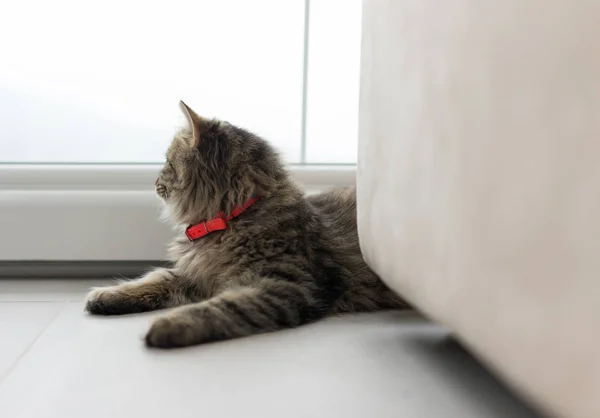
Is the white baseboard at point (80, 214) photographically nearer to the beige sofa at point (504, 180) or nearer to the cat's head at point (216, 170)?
the cat's head at point (216, 170)

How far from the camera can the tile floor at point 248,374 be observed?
919 mm

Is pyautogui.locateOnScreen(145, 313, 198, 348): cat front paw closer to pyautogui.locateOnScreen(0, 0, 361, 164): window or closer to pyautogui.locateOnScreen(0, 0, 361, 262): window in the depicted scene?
pyautogui.locateOnScreen(0, 0, 361, 262): window

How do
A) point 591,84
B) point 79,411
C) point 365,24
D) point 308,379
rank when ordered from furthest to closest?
point 365,24
point 308,379
point 79,411
point 591,84

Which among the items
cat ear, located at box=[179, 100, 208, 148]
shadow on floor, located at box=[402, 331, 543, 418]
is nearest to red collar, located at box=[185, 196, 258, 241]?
cat ear, located at box=[179, 100, 208, 148]

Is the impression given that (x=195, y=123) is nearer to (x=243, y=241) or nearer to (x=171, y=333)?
(x=243, y=241)

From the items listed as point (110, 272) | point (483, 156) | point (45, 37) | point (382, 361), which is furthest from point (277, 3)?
point (483, 156)

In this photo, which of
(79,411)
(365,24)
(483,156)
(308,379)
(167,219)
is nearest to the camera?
(483,156)

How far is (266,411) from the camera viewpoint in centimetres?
91

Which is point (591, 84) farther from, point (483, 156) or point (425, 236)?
point (425, 236)

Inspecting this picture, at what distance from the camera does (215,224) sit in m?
1.52

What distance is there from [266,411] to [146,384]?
0.72 feet

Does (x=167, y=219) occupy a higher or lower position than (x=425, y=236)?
lower

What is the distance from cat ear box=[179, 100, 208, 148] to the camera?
59.0 inches

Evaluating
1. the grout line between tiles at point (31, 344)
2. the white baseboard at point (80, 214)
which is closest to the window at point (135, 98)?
the white baseboard at point (80, 214)
